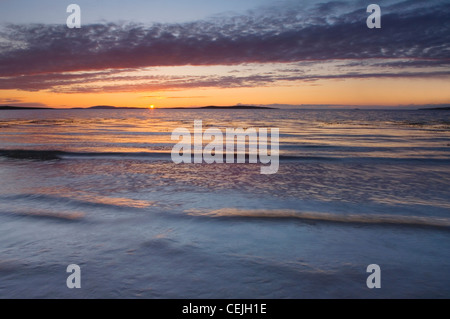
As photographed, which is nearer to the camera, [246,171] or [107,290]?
[107,290]


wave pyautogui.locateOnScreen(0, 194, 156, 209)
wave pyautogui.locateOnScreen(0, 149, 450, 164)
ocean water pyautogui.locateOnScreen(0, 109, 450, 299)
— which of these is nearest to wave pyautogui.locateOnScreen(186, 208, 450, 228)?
ocean water pyautogui.locateOnScreen(0, 109, 450, 299)

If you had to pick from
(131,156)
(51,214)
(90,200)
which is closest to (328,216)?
(90,200)

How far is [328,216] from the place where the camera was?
671cm

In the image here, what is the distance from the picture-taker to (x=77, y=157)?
1559 cm

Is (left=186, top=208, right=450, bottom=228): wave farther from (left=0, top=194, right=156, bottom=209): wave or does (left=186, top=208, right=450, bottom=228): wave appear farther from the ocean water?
(left=0, top=194, right=156, bottom=209): wave

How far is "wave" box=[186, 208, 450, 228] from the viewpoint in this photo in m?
6.29

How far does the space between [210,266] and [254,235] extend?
4.57ft

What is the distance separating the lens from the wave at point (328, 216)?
20.6 ft

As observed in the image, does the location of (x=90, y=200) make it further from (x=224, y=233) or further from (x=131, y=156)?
(x=131, y=156)

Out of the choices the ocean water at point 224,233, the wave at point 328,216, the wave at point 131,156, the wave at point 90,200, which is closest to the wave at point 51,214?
the ocean water at point 224,233

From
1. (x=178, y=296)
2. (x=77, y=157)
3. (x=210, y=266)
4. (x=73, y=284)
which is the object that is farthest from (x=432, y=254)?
(x=77, y=157)

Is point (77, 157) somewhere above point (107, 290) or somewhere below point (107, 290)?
above

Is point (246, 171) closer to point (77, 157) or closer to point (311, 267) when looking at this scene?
point (311, 267)
